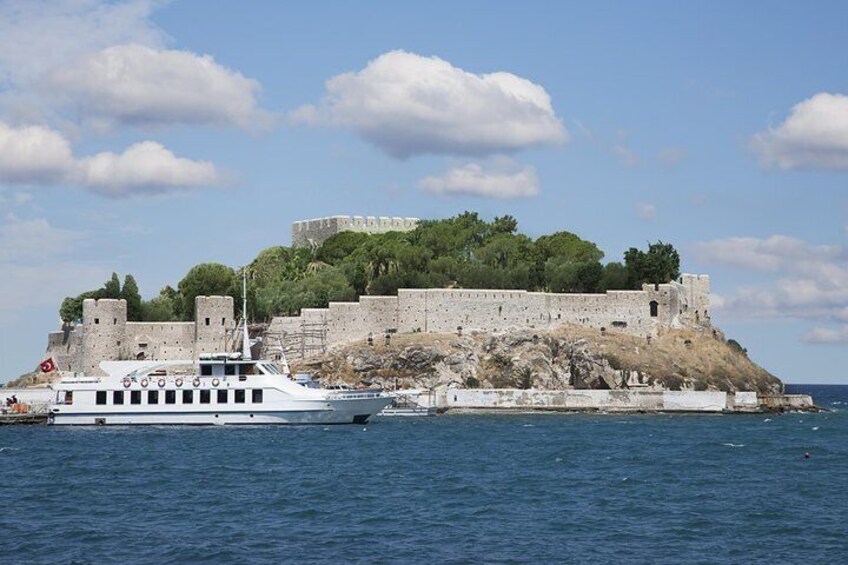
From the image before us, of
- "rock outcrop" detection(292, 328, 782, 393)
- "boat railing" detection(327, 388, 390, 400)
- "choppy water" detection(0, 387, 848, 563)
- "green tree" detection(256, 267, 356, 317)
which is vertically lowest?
"choppy water" detection(0, 387, 848, 563)

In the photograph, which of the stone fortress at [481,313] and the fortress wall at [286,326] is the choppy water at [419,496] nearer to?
the stone fortress at [481,313]

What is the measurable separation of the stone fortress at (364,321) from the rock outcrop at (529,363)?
1038mm

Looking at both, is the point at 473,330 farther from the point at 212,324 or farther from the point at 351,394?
the point at 351,394

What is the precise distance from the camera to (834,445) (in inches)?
2203

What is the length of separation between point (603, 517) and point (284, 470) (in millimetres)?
13089

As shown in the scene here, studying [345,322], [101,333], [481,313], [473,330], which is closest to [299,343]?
[345,322]

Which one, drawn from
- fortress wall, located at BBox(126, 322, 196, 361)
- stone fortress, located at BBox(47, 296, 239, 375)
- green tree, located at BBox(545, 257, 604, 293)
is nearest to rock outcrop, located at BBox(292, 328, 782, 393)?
green tree, located at BBox(545, 257, 604, 293)

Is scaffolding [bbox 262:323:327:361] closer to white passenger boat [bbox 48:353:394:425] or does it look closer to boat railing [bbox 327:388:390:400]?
boat railing [bbox 327:388:390:400]

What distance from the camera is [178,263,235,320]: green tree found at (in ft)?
271

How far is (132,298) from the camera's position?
80125 millimetres

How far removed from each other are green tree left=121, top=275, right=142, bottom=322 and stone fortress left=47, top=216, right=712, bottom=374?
324cm

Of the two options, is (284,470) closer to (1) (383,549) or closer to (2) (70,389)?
(1) (383,549)

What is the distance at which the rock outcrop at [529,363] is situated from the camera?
74312 mm

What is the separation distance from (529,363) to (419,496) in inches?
1528
